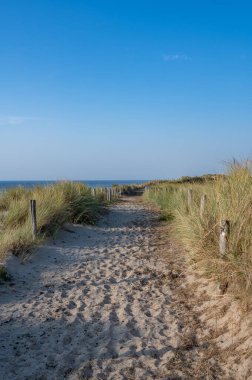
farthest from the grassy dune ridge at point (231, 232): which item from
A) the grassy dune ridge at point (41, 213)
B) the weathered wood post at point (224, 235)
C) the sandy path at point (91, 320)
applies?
the grassy dune ridge at point (41, 213)

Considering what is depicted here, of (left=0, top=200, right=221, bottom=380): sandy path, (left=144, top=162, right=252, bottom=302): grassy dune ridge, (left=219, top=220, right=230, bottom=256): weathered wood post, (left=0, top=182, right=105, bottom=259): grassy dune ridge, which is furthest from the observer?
(left=0, top=182, right=105, bottom=259): grassy dune ridge

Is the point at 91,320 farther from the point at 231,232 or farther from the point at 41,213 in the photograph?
the point at 41,213

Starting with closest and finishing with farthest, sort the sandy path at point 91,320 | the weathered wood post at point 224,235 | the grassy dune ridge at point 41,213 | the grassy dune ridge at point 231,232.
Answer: the sandy path at point 91,320 → the grassy dune ridge at point 231,232 → the weathered wood post at point 224,235 → the grassy dune ridge at point 41,213

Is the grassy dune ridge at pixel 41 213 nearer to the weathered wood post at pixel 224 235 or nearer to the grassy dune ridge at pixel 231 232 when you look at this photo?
the grassy dune ridge at pixel 231 232

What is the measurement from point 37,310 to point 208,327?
7.67ft

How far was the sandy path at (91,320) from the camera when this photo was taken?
385cm

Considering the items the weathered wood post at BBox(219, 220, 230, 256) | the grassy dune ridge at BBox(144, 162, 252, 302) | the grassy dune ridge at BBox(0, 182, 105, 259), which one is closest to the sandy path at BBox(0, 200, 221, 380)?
the grassy dune ridge at BBox(0, 182, 105, 259)

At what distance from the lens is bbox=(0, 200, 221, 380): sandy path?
3.85m

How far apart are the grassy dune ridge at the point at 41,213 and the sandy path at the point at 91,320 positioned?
49 centimetres

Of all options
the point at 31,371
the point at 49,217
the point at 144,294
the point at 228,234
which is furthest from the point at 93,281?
the point at 49,217

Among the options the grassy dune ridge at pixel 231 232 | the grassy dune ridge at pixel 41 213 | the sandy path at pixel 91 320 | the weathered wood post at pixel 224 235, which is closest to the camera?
the sandy path at pixel 91 320

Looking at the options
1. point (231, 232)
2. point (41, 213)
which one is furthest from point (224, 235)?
point (41, 213)

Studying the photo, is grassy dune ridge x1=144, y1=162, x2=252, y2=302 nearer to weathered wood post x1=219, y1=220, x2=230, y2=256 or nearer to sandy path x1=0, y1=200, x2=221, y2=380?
weathered wood post x1=219, y1=220, x2=230, y2=256

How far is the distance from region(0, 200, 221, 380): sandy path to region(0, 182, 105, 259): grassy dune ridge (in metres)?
0.49
